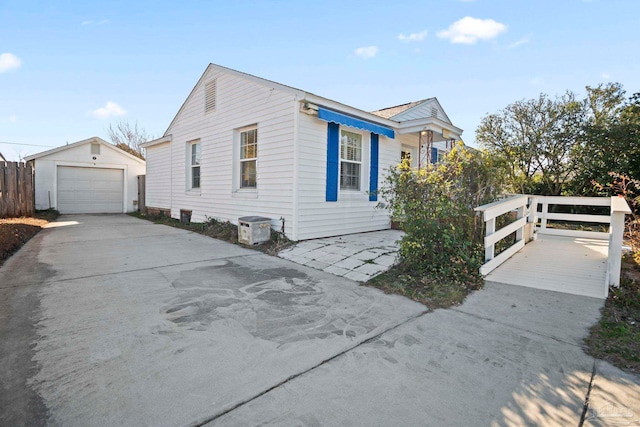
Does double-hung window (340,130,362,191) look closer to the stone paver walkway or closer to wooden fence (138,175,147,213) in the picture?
the stone paver walkway

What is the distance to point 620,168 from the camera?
10352 mm

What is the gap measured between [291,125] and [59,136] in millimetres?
33544

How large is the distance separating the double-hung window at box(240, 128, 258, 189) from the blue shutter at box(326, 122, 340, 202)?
6.47ft

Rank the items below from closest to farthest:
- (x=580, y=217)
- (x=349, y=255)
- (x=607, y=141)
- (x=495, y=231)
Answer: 1. (x=495, y=231)
2. (x=349, y=255)
3. (x=580, y=217)
4. (x=607, y=141)

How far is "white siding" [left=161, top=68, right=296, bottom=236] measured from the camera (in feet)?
Answer: 23.5

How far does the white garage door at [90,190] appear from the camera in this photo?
47.6 ft

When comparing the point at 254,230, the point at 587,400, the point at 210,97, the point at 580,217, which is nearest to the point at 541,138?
the point at 580,217

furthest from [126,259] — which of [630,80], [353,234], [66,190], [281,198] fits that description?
[630,80]

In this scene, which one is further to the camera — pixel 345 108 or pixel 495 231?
pixel 345 108

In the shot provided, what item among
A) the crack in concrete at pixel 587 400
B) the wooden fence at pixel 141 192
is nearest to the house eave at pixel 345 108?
the crack in concrete at pixel 587 400

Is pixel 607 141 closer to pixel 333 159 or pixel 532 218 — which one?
pixel 532 218

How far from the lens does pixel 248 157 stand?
845 cm

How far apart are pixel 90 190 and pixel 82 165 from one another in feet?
3.96

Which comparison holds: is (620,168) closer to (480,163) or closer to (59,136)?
(480,163)
